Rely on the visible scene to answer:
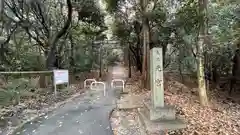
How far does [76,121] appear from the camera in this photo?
7344mm

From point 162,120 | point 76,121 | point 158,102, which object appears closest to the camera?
point 162,120

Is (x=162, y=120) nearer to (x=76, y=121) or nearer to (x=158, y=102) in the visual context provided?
(x=158, y=102)

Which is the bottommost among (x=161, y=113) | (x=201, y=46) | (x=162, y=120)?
(x=162, y=120)

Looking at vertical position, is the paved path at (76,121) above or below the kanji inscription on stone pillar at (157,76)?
below

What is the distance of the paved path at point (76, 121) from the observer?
6.39m

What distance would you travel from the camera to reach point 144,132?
614cm

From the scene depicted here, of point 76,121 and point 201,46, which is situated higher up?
point 201,46

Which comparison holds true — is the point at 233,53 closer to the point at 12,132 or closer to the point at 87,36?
the point at 12,132

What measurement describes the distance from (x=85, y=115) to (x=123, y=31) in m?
13.8

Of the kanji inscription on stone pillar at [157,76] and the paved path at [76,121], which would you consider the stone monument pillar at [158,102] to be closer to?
the kanji inscription on stone pillar at [157,76]

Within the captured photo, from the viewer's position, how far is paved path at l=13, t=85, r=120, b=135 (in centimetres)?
639

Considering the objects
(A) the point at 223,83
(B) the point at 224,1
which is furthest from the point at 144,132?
(A) the point at 223,83

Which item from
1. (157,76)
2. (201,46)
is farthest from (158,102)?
(201,46)

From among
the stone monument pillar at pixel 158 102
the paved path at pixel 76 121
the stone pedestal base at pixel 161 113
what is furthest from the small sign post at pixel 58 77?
the stone pedestal base at pixel 161 113
